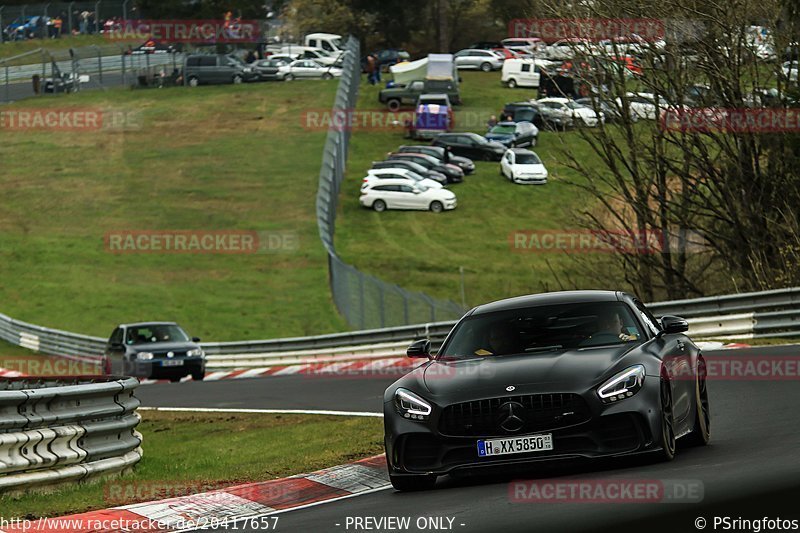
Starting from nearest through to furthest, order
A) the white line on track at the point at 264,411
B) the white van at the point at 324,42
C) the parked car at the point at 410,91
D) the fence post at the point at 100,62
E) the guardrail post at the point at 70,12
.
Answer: the white line on track at the point at 264,411, the parked car at the point at 410,91, the fence post at the point at 100,62, the guardrail post at the point at 70,12, the white van at the point at 324,42

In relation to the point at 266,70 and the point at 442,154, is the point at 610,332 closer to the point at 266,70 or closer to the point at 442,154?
the point at 442,154

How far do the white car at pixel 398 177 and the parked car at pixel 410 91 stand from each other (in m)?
20.7

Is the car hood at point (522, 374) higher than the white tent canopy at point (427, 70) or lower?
higher

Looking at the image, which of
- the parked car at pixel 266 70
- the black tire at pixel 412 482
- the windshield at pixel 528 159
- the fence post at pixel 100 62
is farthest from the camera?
the parked car at pixel 266 70

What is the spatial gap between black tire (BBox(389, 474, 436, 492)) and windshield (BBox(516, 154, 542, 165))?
55381 millimetres

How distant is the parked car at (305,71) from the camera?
285 feet

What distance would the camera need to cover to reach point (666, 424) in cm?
935

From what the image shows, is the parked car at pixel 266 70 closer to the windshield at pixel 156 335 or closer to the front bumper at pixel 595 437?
the windshield at pixel 156 335

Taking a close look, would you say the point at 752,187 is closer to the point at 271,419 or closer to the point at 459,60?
the point at 271,419

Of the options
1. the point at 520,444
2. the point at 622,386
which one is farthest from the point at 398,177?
the point at 520,444

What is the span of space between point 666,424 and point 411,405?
1.73m

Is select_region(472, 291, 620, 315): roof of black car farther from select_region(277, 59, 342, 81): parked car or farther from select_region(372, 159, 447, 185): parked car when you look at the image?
select_region(277, 59, 342, 81): parked car

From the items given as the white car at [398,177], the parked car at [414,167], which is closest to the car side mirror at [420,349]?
the white car at [398,177]

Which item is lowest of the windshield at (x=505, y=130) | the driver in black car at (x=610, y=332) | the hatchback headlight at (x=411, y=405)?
the windshield at (x=505, y=130)
